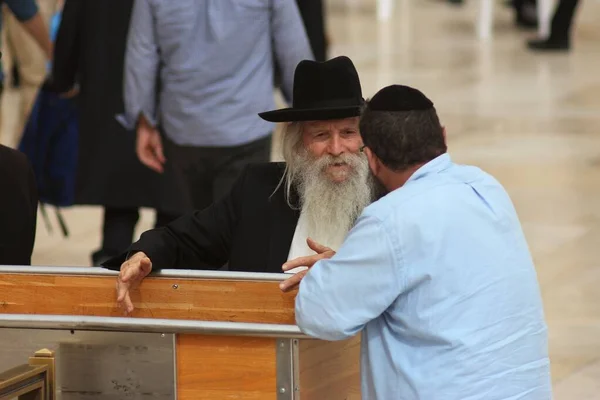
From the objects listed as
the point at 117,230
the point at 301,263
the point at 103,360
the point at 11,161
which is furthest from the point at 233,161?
the point at 301,263

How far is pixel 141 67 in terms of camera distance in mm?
6438

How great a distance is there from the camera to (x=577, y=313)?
695cm

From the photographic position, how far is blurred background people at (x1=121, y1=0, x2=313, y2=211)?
6.23m

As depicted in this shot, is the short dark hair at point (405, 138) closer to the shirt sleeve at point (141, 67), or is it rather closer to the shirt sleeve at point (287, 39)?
the shirt sleeve at point (287, 39)

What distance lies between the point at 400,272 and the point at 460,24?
52.6 ft

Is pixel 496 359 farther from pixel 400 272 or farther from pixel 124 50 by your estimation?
pixel 124 50

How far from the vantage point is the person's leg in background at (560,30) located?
15781 millimetres

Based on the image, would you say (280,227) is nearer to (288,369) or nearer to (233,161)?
(288,369)

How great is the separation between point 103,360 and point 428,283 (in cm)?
111

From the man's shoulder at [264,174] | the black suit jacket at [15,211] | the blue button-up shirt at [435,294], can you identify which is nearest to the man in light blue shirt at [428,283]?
the blue button-up shirt at [435,294]

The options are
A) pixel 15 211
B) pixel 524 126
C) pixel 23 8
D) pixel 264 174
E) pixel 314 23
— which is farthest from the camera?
pixel 524 126

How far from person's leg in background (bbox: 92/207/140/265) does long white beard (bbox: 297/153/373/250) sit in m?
2.96

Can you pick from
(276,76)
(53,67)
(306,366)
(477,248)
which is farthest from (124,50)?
(477,248)

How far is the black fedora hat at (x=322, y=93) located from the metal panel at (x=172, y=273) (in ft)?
2.73
